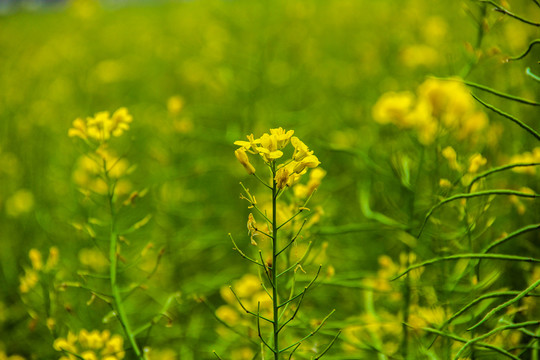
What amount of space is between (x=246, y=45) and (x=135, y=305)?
2243 millimetres

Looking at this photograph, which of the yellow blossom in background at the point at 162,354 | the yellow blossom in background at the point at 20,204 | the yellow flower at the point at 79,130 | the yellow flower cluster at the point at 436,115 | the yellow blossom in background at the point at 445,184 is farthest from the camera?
the yellow blossom in background at the point at 20,204

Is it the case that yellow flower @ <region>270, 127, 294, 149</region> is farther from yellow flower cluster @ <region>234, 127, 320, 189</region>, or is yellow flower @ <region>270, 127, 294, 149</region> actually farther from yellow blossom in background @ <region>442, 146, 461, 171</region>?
yellow blossom in background @ <region>442, 146, 461, 171</region>

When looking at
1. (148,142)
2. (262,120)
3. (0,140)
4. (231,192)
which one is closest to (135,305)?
(231,192)

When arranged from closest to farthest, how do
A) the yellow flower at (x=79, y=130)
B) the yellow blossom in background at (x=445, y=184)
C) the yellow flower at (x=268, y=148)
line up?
the yellow flower at (x=268, y=148) < the yellow flower at (x=79, y=130) < the yellow blossom in background at (x=445, y=184)

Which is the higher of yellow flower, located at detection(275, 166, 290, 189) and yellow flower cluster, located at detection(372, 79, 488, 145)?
yellow flower cluster, located at detection(372, 79, 488, 145)

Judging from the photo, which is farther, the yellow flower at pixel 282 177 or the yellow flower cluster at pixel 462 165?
the yellow flower cluster at pixel 462 165

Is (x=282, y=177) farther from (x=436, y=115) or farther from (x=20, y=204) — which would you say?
(x=20, y=204)

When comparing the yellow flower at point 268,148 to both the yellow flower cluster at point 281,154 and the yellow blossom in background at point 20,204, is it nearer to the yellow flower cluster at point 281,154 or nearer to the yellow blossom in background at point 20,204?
the yellow flower cluster at point 281,154

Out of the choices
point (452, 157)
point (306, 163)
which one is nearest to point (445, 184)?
point (452, 157)

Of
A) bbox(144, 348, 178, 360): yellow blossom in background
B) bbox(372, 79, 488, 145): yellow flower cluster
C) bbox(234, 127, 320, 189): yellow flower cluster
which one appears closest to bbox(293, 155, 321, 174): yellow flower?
bbox(234, 127, 320, 189): yellow flower cluster

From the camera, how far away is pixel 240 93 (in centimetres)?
229

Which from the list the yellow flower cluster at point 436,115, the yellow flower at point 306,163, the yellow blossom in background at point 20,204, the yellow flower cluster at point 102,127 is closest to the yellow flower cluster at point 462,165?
the yellow flower cluster at point 436,115

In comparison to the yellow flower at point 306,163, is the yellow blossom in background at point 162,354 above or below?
below

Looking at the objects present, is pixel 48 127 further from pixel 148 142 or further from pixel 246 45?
pixel 246 45
